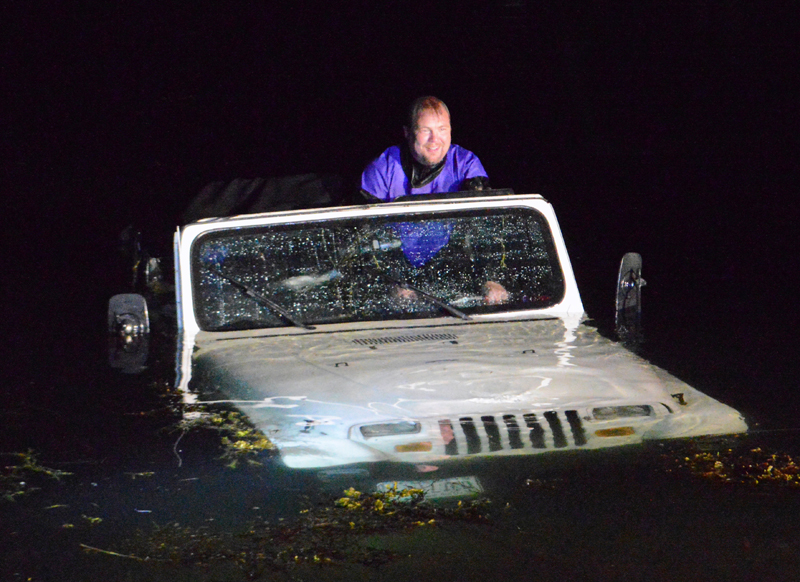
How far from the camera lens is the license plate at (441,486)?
3.58m

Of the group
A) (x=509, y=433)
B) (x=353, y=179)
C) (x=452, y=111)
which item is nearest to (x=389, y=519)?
(x=509, y=433)

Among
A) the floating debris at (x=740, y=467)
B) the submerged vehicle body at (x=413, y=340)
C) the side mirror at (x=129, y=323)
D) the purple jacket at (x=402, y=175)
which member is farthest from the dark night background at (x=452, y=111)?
the floating debris at (x=740, y=467)

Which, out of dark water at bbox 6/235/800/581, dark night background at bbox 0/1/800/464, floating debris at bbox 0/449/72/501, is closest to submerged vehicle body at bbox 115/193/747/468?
dark water at bbox 6/235/800/581

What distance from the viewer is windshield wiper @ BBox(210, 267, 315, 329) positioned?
4895 mm

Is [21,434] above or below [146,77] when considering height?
below

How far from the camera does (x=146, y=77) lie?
2066 cm

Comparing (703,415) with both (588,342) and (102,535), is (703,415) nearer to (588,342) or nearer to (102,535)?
(588,342)

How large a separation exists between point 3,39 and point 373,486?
18.0 metres

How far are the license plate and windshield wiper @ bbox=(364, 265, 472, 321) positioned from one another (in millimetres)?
1413

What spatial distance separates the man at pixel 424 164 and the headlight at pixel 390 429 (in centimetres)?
217

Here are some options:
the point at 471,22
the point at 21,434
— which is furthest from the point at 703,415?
the point at 471,22

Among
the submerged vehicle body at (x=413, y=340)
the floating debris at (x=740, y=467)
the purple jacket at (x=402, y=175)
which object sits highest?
the purple jacket at (x=402, y=175)

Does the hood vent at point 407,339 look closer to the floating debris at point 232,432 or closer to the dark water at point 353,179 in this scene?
the floating debris at point 232,432

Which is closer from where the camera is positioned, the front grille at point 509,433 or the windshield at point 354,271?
the front grille at point 509,433
